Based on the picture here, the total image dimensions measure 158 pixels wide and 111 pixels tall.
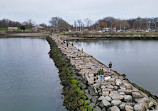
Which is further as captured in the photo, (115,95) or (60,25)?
A: (60,25)

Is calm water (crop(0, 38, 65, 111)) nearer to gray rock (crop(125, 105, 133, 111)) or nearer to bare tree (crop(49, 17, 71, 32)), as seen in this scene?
gray rock (crop(125, 105, 133, 111))

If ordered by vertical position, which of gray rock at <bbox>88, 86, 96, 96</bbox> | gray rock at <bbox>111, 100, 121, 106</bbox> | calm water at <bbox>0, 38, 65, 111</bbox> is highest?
gray rock at <bbox>111, 100, 121, 106</bbox>

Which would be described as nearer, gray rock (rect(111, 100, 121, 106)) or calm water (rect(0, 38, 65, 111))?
gray rock (rect(111, 100, 121, 106))

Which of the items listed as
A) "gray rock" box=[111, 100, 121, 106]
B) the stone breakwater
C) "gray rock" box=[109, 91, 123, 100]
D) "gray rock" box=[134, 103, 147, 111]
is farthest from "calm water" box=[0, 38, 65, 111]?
"gray rock" box=[134, 103, 147, 111]

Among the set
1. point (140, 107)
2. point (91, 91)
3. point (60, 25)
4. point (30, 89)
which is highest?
point (60, 25)

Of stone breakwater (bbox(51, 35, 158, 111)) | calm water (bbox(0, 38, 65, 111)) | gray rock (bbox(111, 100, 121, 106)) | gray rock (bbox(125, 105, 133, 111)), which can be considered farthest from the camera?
calm water (bbox(0, 38, 65, 111))

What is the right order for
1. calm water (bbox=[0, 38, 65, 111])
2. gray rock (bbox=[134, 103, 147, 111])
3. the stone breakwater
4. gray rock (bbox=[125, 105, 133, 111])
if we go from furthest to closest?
calm water (bbox=[0, 38, 65, 111])
the stone breakwater
gray rock (bbox=[125, 105, 133, 111])
gray rock (bbox=[134, 103, 147, 111])

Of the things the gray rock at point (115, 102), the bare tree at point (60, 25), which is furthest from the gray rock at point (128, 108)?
the bare tree at point (60, 25)

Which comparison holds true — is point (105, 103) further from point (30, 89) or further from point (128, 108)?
point (30, 89)

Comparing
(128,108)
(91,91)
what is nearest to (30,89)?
(91,91)

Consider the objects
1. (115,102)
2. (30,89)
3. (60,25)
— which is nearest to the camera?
(115,102)

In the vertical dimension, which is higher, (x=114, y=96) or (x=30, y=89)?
(x=114, y=96)

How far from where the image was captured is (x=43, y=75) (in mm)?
13500

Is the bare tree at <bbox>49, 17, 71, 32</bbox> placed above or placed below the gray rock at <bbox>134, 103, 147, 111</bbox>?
above
